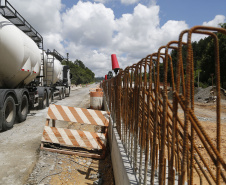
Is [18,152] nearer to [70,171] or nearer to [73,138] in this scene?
[73,138]

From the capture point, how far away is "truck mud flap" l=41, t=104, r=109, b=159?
4516mm

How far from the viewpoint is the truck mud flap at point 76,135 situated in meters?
4.52

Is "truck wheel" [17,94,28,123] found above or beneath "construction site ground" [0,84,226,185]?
above

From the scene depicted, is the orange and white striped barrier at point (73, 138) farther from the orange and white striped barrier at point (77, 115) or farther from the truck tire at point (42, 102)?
the truck tire at point (42, 102)

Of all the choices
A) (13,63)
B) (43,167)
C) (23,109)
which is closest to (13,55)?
(13,63)

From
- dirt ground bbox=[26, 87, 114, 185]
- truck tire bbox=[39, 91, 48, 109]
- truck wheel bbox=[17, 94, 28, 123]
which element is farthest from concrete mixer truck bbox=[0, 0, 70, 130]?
dirt ground bbox=[26, 87, 114, 185]

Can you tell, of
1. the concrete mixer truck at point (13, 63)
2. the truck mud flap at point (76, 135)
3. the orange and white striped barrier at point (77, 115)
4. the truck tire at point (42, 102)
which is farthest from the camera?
the truck tire at point (42, 102)

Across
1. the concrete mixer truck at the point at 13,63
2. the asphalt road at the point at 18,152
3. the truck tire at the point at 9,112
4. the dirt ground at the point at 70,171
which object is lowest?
the dirt ground at the point at 70,171

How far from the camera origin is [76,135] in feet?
15.0

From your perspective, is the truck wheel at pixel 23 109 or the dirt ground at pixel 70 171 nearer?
the dirt ground at pixel 70 171

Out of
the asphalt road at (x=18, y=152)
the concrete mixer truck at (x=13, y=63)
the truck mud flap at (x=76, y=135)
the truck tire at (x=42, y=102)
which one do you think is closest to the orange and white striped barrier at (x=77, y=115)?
the truck mud flap at (x=76, y=135)

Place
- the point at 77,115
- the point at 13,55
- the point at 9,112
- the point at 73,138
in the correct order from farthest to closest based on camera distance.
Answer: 1. the point at 9,112
2. the point at 13,55
3. the point at 77,115
4. the point at 73,138

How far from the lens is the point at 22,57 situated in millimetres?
6883

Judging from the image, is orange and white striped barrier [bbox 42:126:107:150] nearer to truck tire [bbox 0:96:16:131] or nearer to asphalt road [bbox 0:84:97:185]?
asphalt road [bbox 0:84:97:185]
